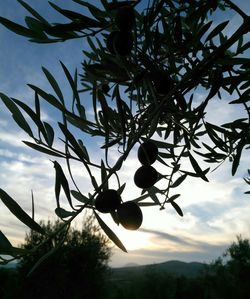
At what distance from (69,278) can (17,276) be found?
10.4 feet

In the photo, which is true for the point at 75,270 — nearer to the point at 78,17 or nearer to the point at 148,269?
the point at 148,269

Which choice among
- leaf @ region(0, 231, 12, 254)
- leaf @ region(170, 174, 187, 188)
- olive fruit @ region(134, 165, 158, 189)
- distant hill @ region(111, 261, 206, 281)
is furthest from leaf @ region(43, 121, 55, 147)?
distant hill @ region(111, 261, 206, 281)

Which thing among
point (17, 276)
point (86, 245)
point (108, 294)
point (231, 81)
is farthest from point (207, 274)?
point (231, 81)

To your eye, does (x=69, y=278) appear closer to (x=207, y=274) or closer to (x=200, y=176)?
(x=207, y=274)

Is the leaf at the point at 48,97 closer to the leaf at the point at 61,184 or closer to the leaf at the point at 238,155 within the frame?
the leaf at the point at 61,184

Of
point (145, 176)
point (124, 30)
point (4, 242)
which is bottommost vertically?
point (4, 242)

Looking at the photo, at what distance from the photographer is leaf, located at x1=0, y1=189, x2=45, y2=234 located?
87 cm

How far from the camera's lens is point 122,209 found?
40.4 inches

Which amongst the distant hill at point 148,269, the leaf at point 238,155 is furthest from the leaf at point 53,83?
the distant hill at point 148,269

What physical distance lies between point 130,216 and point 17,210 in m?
0.31

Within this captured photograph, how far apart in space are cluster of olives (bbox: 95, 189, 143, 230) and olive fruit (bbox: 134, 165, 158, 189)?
114 mm

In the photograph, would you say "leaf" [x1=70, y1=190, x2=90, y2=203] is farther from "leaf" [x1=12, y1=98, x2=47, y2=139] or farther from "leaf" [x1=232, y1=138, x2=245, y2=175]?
"leaf" [x1=232, y1=138, x2=245, y2=175]

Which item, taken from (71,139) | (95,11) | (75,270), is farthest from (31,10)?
(75,270)

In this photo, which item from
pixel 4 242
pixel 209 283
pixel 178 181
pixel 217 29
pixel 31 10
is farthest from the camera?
pixel 209 283
